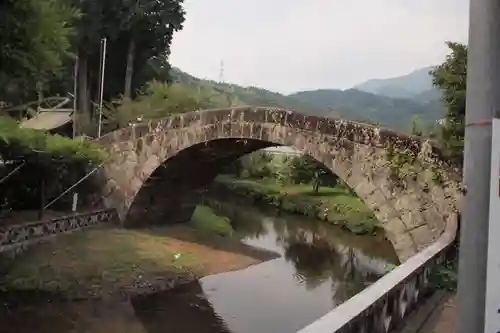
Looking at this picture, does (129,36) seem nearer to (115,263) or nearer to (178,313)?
(115,263)

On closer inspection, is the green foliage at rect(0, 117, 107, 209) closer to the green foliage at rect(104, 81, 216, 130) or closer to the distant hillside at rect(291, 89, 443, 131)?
the green foliage at rect(104, 81, 216, 130)

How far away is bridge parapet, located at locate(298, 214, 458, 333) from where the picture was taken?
2.82m

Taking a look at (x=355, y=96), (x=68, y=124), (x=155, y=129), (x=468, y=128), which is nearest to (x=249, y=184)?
(x=68, y=124)

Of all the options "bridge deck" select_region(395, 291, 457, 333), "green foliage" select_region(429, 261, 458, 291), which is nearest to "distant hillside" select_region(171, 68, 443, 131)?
"green foliage" select_region(429, 261, 458, 291)

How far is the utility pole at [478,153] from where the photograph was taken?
1.69 m

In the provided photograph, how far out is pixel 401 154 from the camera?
8.82 meters

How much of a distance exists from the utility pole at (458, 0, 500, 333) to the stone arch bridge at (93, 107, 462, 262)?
207 inches

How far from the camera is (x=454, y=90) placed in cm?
717

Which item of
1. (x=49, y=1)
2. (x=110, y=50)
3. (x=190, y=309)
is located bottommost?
(x=190, y=309)

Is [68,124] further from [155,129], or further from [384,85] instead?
[384,85]

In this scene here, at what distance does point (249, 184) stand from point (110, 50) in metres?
8.86

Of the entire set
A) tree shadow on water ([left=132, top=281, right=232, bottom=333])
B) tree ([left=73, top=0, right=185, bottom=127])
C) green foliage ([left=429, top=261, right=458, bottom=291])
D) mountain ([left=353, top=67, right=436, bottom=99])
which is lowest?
tree shadow on water ([left=132, top=281, right=232, bottom=333])

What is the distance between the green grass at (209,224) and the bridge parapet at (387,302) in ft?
36.5

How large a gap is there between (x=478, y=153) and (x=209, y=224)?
15.6 meters
